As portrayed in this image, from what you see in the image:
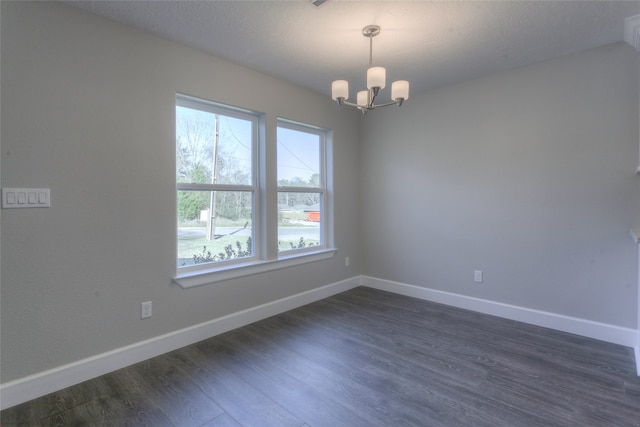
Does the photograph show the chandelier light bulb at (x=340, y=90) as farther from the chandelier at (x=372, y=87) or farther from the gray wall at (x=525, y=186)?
the gray wall at (x=525, y=186)

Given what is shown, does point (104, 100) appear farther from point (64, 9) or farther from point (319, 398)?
Result: point (319, 398)

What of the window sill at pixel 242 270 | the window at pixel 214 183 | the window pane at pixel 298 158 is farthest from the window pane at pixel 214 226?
the window pane at pixel 298 158

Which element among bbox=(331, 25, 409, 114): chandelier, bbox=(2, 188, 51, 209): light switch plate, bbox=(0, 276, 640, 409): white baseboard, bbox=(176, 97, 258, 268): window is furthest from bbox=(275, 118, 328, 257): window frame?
bbox=(2, 188, 51, 209): light switch plate

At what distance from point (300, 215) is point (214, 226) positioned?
1.12 metres

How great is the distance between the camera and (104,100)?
213 cm

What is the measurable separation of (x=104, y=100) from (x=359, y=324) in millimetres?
2772

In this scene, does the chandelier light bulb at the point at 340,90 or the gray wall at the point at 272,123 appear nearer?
the gray wall at the point at 272,123

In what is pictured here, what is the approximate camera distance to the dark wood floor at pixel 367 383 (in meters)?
1.70

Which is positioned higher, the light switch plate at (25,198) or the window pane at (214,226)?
the light switch plate at (25,198)

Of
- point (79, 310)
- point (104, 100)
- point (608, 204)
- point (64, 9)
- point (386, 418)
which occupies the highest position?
point (64, 9)

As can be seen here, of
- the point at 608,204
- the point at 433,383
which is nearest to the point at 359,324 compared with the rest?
the point at 433,383

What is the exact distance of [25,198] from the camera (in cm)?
184

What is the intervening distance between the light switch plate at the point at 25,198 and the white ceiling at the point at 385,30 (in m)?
1.24

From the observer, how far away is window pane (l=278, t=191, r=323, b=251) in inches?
136
